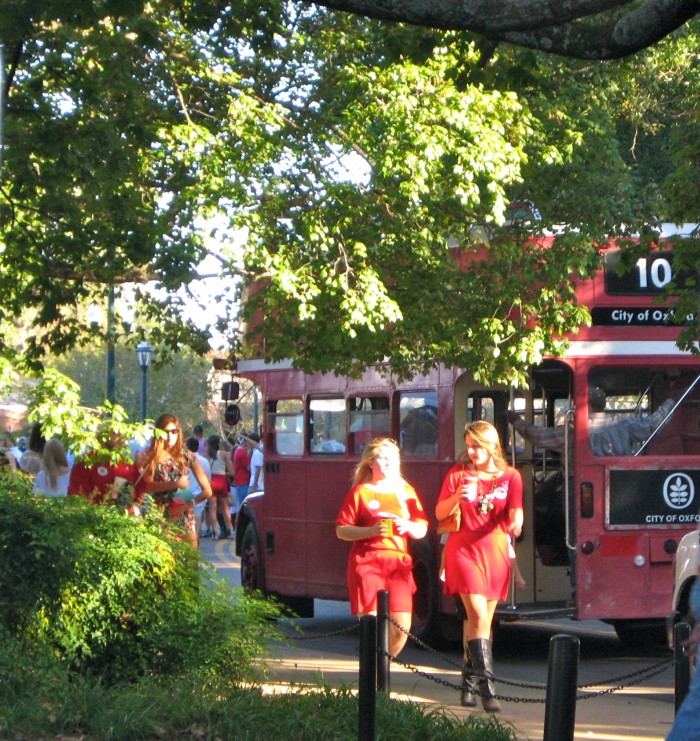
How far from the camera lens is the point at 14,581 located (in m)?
8.31

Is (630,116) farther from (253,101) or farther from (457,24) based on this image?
(457,24)

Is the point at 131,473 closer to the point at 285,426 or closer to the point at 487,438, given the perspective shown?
the point at 487,438

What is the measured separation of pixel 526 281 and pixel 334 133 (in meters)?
2.44

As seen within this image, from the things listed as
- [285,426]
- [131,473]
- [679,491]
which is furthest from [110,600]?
[285,426]

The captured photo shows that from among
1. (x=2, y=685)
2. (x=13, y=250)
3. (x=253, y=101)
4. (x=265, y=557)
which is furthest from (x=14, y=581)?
(x=265, y=557)

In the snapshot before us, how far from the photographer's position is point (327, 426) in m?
14.9

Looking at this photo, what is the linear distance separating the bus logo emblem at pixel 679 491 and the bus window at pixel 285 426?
16.0ft

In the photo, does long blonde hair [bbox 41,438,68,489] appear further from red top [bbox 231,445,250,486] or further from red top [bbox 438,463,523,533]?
red top [bbox 231,445,250,486]

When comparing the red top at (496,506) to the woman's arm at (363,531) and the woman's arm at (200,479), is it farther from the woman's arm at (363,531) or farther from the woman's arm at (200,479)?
the woman's arm at (200,479)

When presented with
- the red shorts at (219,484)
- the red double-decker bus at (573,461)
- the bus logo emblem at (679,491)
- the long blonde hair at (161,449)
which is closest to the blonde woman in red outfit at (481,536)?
the red double-decker bus at (573,461)

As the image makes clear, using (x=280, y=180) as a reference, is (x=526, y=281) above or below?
below

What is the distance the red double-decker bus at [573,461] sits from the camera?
11656mm

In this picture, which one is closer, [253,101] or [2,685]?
[2,685]

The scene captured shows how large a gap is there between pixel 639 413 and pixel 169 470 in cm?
402
